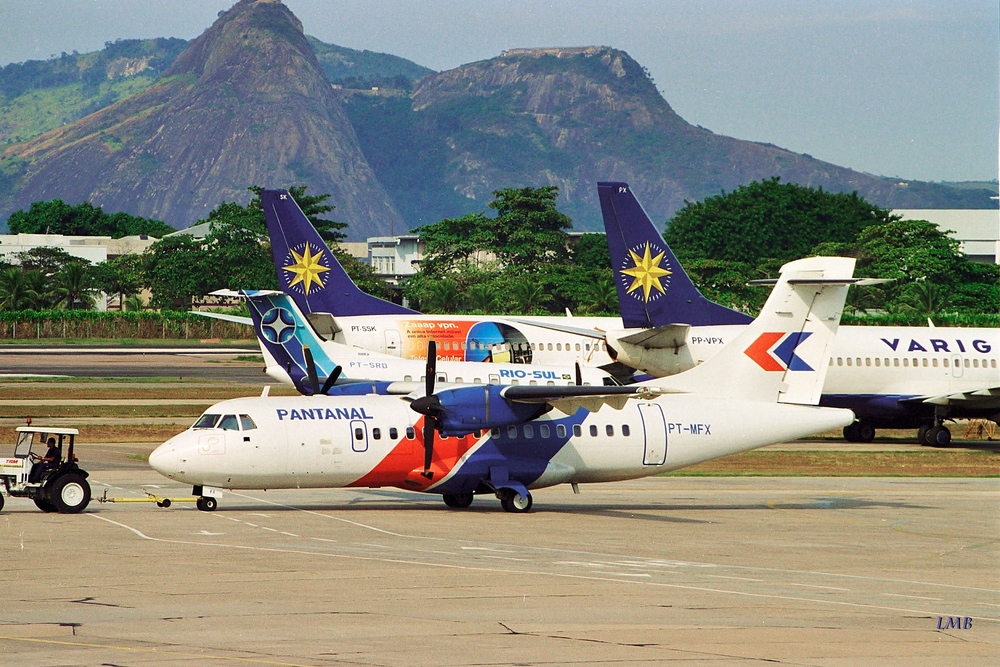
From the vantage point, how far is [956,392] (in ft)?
163

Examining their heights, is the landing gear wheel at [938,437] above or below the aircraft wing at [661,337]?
below

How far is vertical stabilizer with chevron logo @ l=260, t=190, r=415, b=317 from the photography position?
5184 cm

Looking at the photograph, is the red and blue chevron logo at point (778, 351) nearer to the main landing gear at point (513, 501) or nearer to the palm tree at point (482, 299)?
the main landing gear at point (513, 501)

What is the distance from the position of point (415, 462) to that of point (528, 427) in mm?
3124

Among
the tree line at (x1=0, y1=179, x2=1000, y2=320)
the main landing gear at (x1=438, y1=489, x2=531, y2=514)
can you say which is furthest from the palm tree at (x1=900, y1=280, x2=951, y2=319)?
the main landing gear at (x1=438, y1=489, x2=531, y2=514)

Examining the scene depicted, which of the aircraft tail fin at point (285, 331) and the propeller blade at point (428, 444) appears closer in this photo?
the propeller blade at point (428, 444)

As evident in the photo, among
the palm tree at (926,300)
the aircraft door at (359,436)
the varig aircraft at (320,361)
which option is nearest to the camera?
the aircraft door at (359,436)

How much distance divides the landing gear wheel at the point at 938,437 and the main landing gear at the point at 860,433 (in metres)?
2.64

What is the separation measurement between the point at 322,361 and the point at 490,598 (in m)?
23.2

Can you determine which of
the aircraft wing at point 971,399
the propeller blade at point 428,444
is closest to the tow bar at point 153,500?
the propeller blade at point 428,444

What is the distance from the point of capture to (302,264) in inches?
2045

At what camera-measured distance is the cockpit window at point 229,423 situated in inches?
1148

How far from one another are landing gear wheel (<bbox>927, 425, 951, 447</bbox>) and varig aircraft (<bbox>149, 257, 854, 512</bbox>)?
1868 cm

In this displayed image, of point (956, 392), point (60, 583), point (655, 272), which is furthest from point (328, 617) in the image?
point (956, 392)
